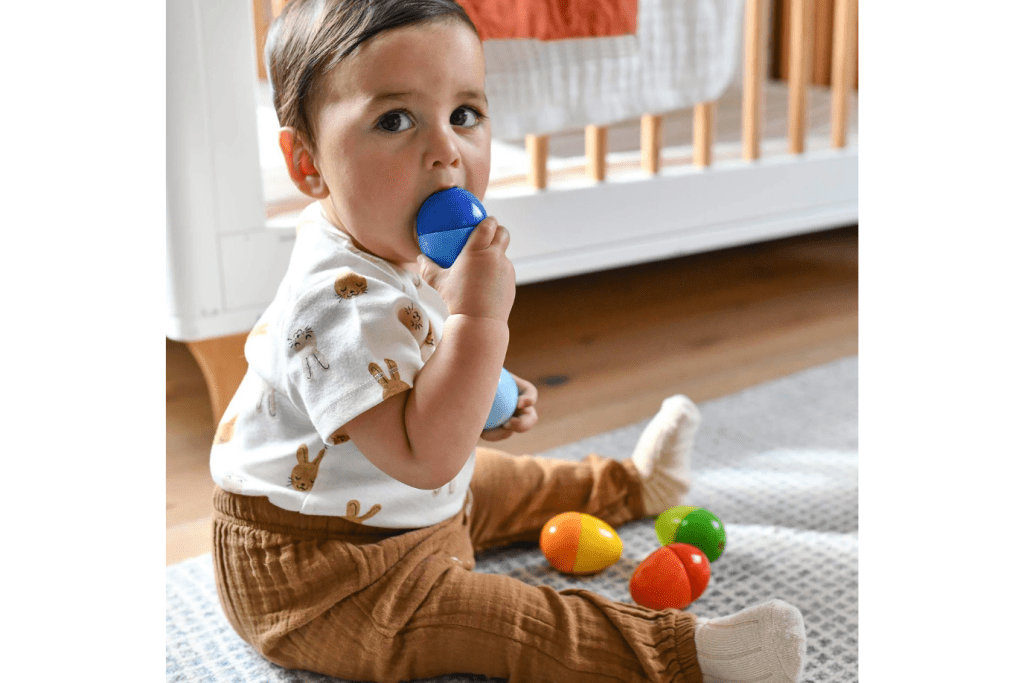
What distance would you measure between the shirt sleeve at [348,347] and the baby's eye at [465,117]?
12 cm

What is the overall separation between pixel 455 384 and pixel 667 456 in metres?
0.40

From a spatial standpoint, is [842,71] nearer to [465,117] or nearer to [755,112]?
[755,112]

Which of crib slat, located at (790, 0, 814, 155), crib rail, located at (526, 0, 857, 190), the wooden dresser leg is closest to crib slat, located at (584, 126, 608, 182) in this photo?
crib rail, located at (526, 0, 857, 190)

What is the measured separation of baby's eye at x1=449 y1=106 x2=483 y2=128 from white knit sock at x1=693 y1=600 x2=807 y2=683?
0.38m

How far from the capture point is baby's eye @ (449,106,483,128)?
62 cm

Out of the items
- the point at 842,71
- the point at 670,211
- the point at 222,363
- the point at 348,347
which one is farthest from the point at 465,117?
the point at 842,71

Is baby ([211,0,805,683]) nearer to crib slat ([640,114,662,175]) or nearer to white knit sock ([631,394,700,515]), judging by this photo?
white knit sock ([631,394,700,515])

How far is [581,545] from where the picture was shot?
81 centimetres

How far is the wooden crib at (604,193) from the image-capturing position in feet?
3.19

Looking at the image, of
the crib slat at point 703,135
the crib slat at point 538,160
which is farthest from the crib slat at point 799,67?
the crib slat at point 538,160

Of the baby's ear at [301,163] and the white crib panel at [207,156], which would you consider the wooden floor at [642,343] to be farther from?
the baby's ear at [301,163]

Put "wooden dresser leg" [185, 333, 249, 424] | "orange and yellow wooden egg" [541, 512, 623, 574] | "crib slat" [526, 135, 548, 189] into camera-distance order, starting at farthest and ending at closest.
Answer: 1. "crib slat" [526, 135, 548, 189]
2. "wooden dresser leg" [185, 333, 249, 424]
3. "orange and yellow wooden egg" [541, 512, 623, 574]

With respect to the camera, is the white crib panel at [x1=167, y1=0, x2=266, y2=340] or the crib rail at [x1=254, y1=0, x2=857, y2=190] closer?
the white crib panel at [x1=167, y1=0, x2=266, y2=340]
